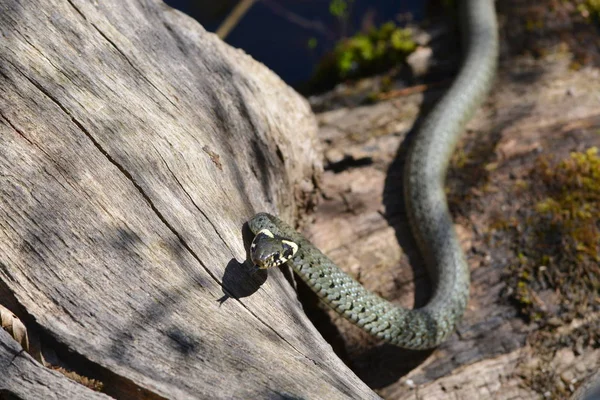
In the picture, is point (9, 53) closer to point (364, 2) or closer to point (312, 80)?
point (312, 80)

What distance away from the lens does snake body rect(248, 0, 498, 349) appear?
3699 millimetres

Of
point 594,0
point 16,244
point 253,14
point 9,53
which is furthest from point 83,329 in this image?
point 253,14

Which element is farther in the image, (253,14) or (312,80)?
(253,14)

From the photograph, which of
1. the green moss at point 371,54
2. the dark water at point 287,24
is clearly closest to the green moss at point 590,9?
the green moss at point 371,54

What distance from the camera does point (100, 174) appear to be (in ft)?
10.2

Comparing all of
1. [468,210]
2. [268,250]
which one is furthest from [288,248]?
[468,210]

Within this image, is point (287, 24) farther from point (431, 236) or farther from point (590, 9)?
point (431, 236)

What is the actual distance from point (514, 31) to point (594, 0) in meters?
0.90

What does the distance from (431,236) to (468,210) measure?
0.53 meters

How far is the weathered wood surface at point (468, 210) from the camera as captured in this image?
4129mm

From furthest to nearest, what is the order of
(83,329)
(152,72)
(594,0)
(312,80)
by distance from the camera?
(312,80) → (594,0) → (152,72) → (83,329)

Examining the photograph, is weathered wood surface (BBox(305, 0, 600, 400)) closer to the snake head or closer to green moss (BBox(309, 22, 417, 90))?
green moss (BBox(309, 22, 417, 90))

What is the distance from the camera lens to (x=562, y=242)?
14.9ft

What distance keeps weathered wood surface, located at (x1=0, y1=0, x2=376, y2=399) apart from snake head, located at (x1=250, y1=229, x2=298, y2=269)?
0.13 m
